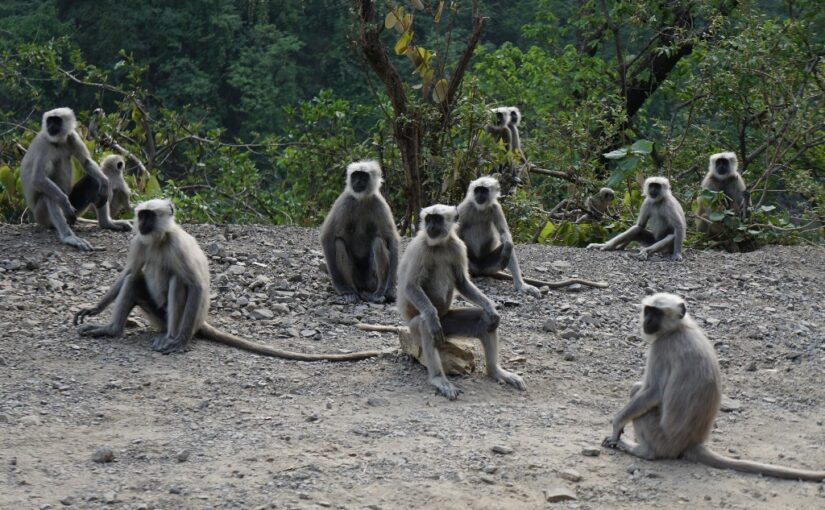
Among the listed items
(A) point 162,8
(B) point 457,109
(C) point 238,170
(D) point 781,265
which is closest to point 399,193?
(B) point 457,109

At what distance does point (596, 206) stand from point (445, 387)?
270 inches

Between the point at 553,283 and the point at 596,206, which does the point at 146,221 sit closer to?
the point at 553,283

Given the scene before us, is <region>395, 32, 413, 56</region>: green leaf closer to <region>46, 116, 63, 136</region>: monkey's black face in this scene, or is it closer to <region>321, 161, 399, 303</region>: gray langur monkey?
<region>321, 161, 399, 303</region>: gray langur monkey

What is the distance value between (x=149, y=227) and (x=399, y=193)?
5.64 m

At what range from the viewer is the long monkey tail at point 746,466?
517 centimetres

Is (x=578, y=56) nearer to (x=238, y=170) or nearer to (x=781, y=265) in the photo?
(x=238, y=170)

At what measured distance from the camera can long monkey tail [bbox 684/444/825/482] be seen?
517 cm

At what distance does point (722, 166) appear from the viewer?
40.0 ft

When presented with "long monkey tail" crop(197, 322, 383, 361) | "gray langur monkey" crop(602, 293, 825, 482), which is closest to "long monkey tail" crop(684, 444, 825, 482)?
"gray langur monkey" crop(602, 293, 825, 482)

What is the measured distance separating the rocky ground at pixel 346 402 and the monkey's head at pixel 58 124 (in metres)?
0.88

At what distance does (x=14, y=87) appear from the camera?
13680mm

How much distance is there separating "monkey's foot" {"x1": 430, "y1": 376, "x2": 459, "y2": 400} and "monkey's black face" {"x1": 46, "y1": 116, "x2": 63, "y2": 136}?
473cm

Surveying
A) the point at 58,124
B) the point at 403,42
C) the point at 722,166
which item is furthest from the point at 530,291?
the point at 722,166

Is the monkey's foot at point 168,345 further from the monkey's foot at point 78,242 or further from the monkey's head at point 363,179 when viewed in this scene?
the monkey's foot at point 78,242
